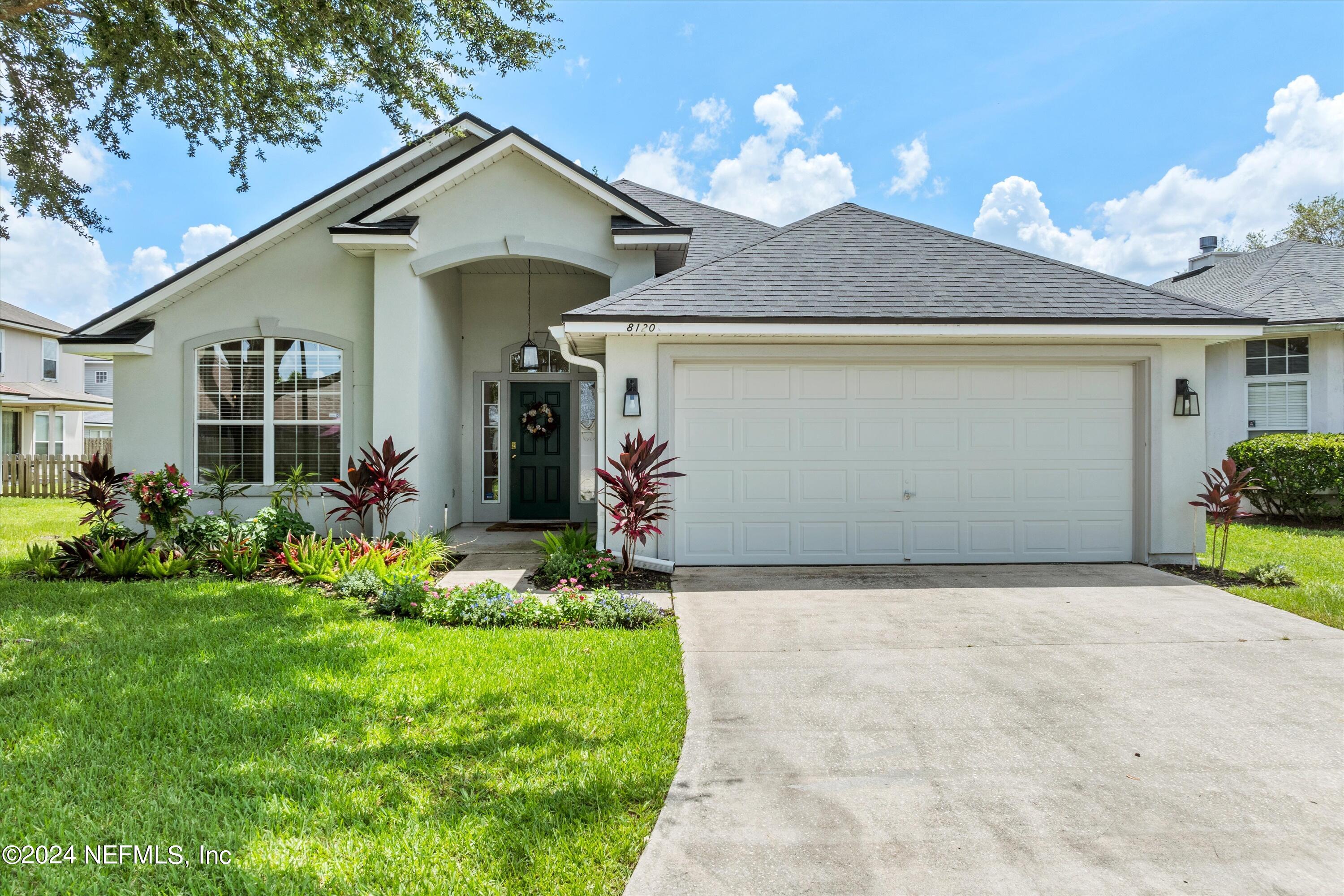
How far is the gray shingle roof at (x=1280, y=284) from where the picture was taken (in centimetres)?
1251

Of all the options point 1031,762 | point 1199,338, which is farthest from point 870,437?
point 1031,762

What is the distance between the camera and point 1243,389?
42.3 ft

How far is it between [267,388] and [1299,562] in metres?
13.8

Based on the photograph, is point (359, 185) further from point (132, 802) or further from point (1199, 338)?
point (1199, 338)

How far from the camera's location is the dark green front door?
11.6 metres

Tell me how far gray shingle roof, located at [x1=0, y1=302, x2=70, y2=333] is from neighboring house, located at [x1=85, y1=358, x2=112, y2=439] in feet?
21.0

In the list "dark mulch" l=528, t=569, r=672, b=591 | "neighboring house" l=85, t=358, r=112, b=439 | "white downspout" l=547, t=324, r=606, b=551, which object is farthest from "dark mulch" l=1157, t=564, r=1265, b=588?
"neighboring house" l=85, t=358, r=112, b=439

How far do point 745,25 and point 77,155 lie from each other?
9.52 m

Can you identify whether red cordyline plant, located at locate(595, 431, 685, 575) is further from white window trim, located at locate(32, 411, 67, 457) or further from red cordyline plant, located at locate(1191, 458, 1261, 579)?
white window trim, located at locate(32, 411, 67, 457)

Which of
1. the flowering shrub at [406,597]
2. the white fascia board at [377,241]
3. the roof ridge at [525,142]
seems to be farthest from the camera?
the roof ridge at [525,142]

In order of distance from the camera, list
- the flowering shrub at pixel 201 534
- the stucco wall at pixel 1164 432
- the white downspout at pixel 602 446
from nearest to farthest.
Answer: the white downspout at pixel 602 446 → the stucco wall at pixel 1164 432 → the flowering shrub at pixel 201 534

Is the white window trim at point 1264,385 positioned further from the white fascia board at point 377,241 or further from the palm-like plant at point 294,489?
the palm-like plant at point 294,489

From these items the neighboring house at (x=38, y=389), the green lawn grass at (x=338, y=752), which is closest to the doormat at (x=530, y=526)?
the green lawn grass at (x=338, y=752)

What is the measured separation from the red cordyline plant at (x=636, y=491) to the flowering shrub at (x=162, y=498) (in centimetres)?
525
